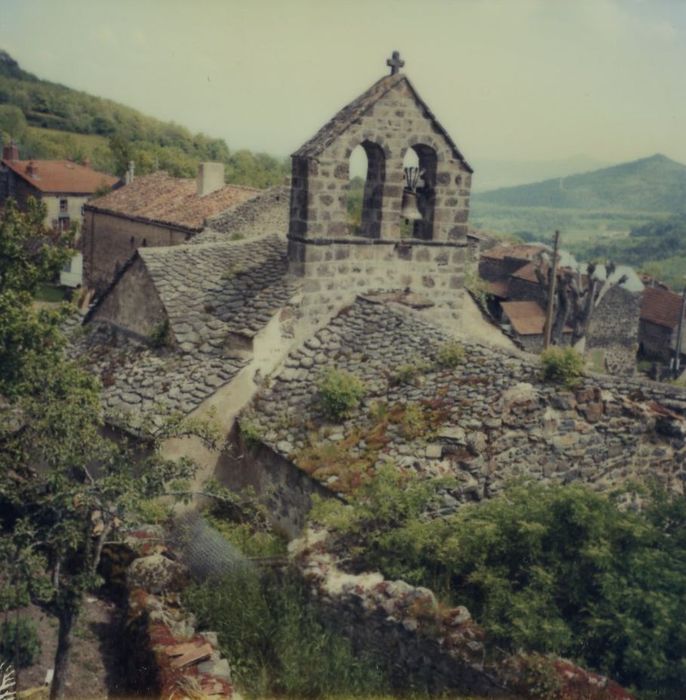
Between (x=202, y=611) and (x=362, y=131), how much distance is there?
24.8ft

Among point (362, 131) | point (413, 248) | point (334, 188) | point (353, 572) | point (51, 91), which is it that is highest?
point (51, 91)

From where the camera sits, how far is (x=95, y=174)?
2248 inches

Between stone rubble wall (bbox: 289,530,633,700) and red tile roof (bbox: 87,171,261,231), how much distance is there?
22.1 metres

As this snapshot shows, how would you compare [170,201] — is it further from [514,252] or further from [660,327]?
[660,327]

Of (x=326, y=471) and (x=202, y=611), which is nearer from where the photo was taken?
(x=202, y=611)

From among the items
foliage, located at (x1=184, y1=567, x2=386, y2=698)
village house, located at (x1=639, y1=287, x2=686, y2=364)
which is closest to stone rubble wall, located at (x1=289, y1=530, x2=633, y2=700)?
foliage, located at (x1=184, y1=567, x2=386, y2=698)

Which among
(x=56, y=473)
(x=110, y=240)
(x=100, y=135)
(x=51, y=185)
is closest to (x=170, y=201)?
(x=110, y=240)

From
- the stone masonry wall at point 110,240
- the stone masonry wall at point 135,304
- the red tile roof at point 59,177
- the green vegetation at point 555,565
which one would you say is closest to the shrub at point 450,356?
the green vegetation at point 555,565

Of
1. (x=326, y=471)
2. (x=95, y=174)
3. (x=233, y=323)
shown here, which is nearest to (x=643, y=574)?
(x=326, y=471)

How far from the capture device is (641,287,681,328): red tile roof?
44094 mm

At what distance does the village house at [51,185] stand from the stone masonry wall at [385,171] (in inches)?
1651

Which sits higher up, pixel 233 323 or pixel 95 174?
pixel 95 174

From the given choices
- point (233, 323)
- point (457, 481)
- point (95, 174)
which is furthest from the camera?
point (95, 174)

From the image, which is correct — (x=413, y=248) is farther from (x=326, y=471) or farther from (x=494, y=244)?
(x=494, y=244)
